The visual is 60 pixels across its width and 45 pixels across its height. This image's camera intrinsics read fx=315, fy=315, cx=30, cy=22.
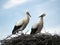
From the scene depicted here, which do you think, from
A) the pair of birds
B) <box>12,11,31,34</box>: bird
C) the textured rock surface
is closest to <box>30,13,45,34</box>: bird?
the pair of birds

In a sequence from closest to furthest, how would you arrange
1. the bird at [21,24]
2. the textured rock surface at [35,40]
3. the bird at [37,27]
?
1. the textured rock surface at [35,40]
2. the bird at [37,27]
3. the bird at [21,24]

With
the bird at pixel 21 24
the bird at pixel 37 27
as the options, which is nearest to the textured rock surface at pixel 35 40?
the bird at pixel 37 27

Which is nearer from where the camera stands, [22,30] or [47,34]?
[47,34]

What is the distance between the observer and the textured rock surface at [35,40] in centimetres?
1201

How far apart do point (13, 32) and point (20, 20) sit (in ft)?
1.96

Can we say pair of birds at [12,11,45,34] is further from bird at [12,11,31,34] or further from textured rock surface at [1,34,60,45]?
textured rock surface at [1,34,60,45]

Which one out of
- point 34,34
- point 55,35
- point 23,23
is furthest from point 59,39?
point 23,23

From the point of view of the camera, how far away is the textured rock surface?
39.4ft

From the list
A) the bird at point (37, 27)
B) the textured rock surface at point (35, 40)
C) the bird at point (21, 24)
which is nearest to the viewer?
the textured rock surface at point (35, 40)

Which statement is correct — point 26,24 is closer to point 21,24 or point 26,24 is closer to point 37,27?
point 21,24

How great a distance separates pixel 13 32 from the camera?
43.1 feet

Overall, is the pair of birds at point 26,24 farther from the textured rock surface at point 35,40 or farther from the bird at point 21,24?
the textured rock surface at point 35,40

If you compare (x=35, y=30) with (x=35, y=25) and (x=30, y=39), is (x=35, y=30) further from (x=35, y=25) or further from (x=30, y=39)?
(x=30, y=39)

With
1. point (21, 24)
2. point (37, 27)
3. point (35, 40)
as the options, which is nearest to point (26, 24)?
point (21, 24)
